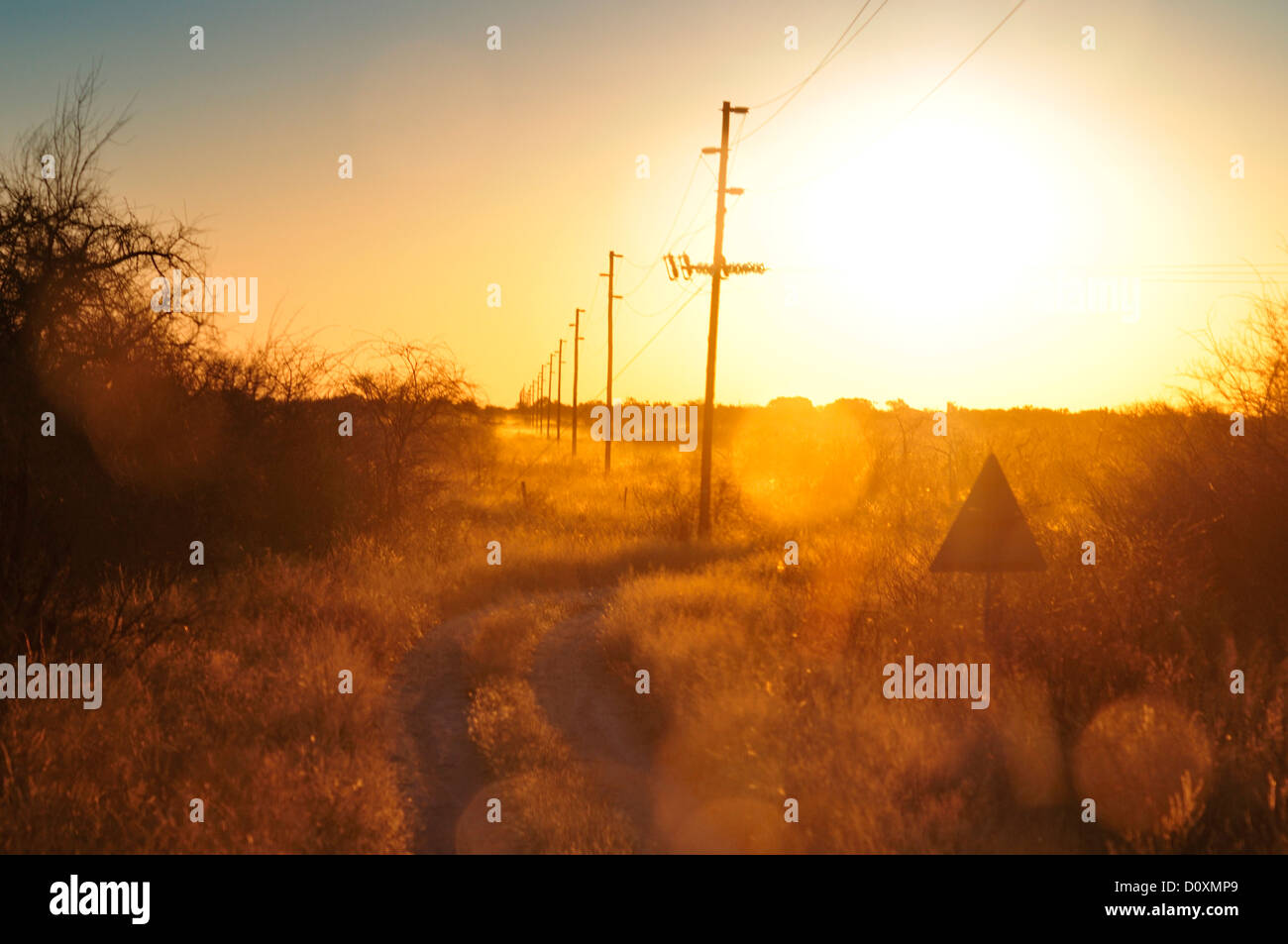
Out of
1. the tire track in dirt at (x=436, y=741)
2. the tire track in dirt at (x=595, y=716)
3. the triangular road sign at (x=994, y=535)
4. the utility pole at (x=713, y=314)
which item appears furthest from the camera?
the utility pole at (x=713, y=314)

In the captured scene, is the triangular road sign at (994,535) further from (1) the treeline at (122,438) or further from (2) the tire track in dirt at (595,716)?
(1) the treeline at (122,438)

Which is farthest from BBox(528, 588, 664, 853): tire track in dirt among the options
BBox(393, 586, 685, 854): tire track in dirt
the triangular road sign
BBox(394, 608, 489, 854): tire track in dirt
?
the triangular road sign

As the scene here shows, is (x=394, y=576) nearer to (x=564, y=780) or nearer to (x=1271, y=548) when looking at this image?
(x=564, y=780)

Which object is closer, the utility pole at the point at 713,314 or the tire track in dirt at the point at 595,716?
the tire track in dirt at the point at 595,716

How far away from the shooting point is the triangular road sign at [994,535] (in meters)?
8.57

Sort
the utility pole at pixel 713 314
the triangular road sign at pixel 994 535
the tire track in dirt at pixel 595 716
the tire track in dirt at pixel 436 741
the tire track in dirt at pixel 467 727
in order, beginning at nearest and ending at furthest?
1. the tire track in dirt at pixel 436 741
2. the tire track in dirt at pixel 467 727
3. the tire track in dirt at pixel 595 716
4. the triangular road sign at pixel 994 535
5. the utility pole at pixel 713 314

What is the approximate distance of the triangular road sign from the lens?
8570 mm

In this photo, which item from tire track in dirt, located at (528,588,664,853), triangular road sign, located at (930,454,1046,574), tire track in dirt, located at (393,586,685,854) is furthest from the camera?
triangular road sign, located at (930,454,1046,574)

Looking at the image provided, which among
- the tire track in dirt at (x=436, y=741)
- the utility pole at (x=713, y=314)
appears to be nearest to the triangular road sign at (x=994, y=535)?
the tire track in dirt at (x=436, y=741)

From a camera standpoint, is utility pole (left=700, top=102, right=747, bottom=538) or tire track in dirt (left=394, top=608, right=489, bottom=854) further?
utility pole (left=700, top=102, right=747, bottom=538)

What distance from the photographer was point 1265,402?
10898 mm

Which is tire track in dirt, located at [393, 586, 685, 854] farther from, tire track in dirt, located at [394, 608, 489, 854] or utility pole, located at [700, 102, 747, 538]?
utility pole, located at [700, 102, 747, 538]

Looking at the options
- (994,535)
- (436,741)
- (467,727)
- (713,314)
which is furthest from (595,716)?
(713,314)

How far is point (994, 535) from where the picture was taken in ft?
28.2
